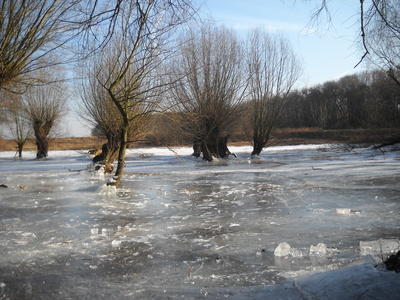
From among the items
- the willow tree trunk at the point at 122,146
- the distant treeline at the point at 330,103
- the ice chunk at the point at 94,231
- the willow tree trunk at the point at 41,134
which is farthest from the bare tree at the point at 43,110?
the distant treeline at the point at 330,103

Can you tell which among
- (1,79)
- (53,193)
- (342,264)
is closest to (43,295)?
(342,264)

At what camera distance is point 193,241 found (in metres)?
4.96

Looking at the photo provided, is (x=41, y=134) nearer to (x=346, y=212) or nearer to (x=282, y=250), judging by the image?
(x=346, y=212)

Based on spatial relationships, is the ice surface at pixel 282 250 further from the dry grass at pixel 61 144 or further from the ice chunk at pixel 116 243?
the dry grass at pixel 61 144

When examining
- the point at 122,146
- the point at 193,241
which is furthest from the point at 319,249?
the point at 122,146

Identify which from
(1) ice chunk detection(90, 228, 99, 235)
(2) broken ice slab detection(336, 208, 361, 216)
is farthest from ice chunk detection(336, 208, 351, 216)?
(1) ice chunk detection(90, 228, 99, 235)

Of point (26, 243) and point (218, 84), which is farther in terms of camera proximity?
point (218, 84)

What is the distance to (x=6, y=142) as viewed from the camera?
44406 millimetres

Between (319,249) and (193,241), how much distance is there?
1.51 meters

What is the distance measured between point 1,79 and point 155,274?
18.0 ft

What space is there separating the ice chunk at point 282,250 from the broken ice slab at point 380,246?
0.77 m

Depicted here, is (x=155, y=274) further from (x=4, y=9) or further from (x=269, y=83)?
(x=269, y=83)

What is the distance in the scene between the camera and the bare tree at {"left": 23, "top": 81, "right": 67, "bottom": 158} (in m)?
30.0

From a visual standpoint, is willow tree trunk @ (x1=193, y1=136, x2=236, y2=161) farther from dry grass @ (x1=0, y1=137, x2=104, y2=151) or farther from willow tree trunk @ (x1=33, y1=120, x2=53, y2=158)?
dry grass @ (x1=0, y1=137, x2=104, y2=151)
